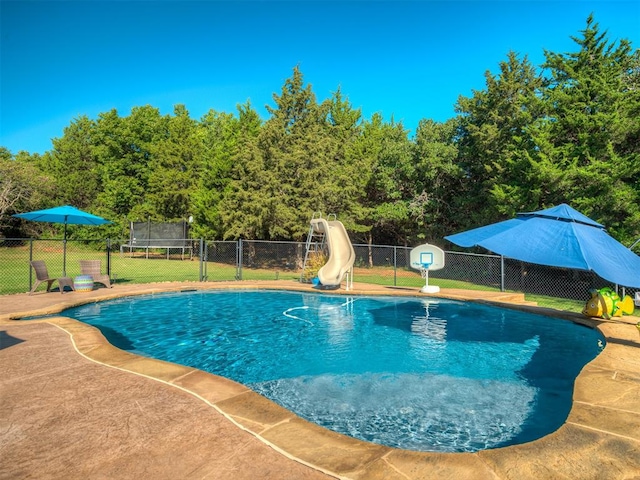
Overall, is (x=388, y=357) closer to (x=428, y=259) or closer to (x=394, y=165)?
(x=428, y=259)

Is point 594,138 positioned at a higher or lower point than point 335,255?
higher

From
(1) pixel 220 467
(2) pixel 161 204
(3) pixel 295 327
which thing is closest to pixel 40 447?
(1) pixel 220 467

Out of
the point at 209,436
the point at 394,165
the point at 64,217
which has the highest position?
the point at 394,165

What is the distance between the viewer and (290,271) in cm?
2067

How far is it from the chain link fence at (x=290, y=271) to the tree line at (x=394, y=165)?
205 centimetres

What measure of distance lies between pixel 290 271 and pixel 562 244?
637 inches

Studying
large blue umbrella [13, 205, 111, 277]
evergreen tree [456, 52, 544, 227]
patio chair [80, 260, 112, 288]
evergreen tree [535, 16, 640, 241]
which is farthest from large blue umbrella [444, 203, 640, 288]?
large blue umbrella [13, 205, 111, 277]

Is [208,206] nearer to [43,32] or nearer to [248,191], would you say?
[248,191]

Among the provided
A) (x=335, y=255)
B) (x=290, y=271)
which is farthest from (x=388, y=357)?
(x=290, y=271)

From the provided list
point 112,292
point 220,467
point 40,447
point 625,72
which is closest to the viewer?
point 220,467

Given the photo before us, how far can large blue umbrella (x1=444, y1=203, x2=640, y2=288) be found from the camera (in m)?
5.07

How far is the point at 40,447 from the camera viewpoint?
8.91ft

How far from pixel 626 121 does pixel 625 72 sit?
7.43 m

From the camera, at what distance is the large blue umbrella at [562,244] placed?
507 cm
